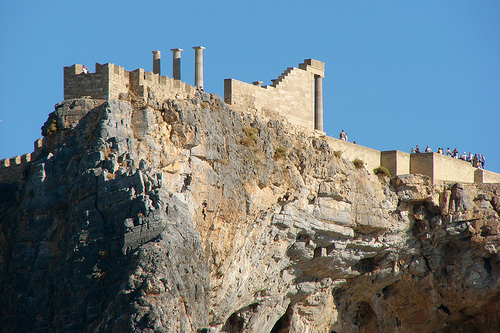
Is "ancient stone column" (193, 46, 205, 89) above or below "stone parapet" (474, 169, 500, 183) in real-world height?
above

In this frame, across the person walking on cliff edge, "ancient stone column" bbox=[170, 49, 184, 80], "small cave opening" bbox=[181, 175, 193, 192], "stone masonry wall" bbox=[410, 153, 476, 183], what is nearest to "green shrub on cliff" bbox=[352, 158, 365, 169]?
the person walking on cliff edge

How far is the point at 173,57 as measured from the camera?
166 ft

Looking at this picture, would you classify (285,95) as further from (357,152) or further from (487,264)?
(487,264)

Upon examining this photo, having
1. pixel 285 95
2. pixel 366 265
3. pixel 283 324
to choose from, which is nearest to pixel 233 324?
pixel 283 324

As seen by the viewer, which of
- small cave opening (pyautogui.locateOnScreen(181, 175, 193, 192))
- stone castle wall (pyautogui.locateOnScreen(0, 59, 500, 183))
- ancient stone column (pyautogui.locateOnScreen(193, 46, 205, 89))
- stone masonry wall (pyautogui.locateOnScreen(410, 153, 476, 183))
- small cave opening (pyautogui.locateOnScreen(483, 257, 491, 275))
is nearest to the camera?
stone castle wall (pyautogui.locateOnScreen(0, 59, 500, 183))

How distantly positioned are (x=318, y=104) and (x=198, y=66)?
8.57 meters

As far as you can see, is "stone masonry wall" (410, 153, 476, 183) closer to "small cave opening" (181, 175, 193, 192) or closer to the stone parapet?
the stone parapet

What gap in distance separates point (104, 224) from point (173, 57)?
1458cm

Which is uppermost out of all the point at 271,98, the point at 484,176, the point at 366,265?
the point at 271,98

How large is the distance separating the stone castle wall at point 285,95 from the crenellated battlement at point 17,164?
10.7 meters

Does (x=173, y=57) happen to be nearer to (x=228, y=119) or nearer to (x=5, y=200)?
(x=228, y=119)

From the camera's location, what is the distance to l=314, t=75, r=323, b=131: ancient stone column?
54.7 meters

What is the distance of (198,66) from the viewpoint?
49.9 metres

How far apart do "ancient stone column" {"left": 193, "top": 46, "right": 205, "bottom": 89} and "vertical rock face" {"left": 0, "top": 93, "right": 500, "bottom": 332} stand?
3.01 m
